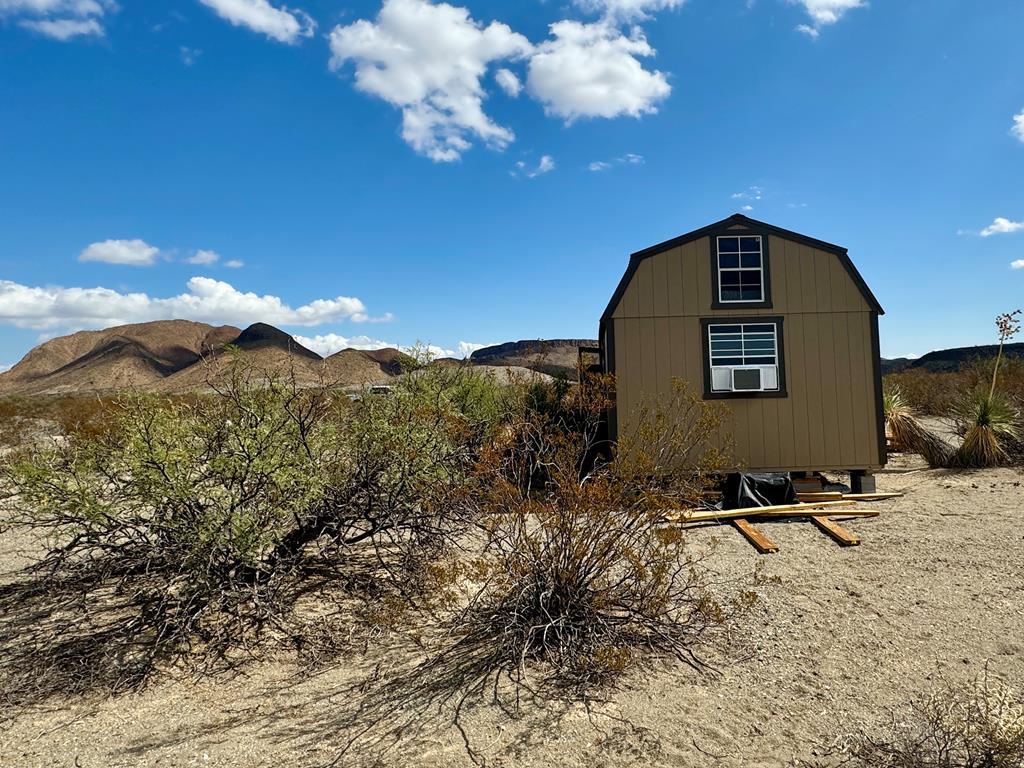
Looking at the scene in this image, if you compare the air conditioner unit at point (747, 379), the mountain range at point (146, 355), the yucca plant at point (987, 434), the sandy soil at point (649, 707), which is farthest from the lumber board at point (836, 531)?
the mountain range at point (146, 355)

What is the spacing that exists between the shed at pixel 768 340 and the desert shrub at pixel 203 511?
16.9ft

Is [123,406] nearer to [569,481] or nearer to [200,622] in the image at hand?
[200,622]

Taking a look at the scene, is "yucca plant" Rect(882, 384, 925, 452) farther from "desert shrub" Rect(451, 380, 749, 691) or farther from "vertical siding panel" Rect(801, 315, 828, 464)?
"desert shrub" Rect(451, 380, 749, 691)

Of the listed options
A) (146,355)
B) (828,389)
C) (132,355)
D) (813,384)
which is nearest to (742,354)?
(813,384)

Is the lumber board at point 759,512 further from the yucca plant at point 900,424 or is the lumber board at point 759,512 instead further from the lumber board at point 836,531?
the yucca plant at point 900,424

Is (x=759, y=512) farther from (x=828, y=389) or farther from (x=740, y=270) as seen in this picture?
(x=740, y=270)

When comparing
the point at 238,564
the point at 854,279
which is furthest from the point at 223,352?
the point at 854,279

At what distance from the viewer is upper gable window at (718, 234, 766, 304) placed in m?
9.55

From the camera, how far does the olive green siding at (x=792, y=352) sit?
9.46 meters

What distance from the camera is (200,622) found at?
4508 mm

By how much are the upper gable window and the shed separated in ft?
0.05

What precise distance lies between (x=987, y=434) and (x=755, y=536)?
7.80 meters

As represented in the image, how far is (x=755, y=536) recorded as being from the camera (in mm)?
7051

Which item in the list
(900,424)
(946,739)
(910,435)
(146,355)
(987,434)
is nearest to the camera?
(946,739)
